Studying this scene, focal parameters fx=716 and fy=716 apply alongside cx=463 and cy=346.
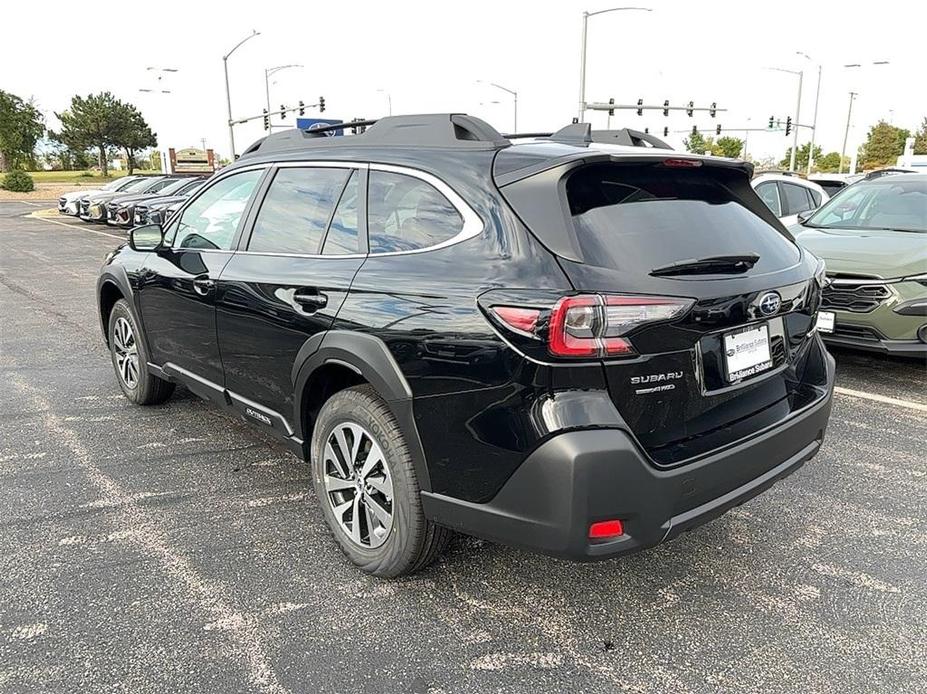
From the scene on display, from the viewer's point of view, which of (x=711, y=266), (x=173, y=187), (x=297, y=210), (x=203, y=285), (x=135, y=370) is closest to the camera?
(x=711, y=266)

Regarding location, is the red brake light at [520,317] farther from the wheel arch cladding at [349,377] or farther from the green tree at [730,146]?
the green tree at [730,146]

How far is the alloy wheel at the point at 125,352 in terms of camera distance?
5.01 meters

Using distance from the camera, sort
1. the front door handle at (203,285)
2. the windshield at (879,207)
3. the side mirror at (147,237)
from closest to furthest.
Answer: the front door handle at (203,285), the side mirror at (147,237), the windshield at (879,207)

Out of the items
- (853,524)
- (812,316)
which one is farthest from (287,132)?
(853,524)

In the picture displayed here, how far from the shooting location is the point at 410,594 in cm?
286

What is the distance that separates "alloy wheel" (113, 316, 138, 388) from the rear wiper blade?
12.6 feet

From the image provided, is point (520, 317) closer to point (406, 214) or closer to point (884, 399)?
point (406, 214)

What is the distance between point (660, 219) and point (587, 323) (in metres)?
0.63

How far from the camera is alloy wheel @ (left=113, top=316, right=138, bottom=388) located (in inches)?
197

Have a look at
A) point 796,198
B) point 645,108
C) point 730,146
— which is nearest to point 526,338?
point 796,198

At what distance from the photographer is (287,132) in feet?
13.0

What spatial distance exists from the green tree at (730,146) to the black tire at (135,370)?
84.4 meters

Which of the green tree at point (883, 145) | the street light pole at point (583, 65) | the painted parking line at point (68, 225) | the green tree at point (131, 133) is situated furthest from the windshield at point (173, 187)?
the green tree at point (883, 145)

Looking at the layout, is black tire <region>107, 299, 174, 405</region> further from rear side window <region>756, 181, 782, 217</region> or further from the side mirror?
rear side window <region>756, 181, 782, 217</region>
